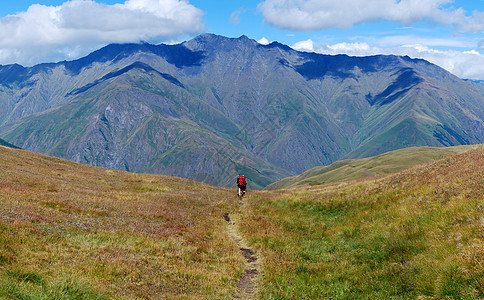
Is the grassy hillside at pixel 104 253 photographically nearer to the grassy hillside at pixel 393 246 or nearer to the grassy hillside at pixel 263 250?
the grassy hillside at pixel 263 250

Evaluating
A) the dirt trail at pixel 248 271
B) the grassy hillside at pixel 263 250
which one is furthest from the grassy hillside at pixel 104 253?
the dirt trail at pixel 248 271

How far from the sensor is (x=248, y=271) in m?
15.6

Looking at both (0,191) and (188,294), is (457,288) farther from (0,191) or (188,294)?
(0,191)

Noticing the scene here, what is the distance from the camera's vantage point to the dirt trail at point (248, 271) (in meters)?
12.8

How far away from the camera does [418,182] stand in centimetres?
2320

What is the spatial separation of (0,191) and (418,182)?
2909cm

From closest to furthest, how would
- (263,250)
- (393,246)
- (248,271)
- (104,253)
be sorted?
1. (104,253)
2. (393,246)
3. (248,271)
4. (263,250)

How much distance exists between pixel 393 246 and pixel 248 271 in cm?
681

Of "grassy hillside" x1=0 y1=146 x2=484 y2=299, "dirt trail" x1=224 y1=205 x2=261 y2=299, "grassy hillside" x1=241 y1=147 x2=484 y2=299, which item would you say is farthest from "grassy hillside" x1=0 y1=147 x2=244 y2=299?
"grassy hillside" x1=241 y1=147 x2=484 y2=299

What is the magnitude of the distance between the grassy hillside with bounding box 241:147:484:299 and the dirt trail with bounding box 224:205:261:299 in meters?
0.46

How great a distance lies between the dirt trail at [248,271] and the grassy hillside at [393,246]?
1.51 ft

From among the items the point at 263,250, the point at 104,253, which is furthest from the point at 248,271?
the point at 104,253

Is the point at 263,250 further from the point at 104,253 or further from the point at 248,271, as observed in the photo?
the point at 104,253

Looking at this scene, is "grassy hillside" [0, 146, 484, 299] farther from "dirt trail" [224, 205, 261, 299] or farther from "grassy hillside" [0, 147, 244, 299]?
"dirt trail" [224, 205, 261, 299]
